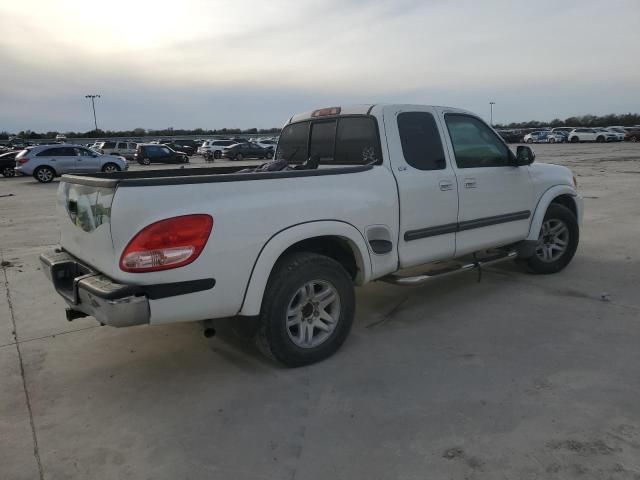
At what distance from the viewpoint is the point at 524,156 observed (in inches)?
204

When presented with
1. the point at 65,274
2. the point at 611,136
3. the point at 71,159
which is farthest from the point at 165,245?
the point at 611,136

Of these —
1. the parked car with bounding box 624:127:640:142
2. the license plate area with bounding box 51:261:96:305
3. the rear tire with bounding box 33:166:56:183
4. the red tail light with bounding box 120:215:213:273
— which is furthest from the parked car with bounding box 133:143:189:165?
the parked car with bounding box 624:127:640:142

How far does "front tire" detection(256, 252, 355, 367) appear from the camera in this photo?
136 inches

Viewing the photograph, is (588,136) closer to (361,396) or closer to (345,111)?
(345,111)

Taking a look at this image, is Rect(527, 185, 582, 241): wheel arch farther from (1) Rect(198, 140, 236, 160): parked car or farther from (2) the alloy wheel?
(1) Rect(198, 140, 236, 160): parked car

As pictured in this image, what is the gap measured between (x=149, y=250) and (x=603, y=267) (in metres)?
5.43

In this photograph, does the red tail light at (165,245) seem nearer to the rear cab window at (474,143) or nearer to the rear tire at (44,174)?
the rear cab window at (474,143)

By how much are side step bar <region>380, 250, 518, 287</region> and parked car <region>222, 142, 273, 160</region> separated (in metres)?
33.7

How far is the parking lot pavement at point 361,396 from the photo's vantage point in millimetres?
2666

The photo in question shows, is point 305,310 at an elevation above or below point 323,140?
below

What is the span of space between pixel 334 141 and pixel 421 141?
0.79 metres

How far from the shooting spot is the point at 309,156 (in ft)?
16.4

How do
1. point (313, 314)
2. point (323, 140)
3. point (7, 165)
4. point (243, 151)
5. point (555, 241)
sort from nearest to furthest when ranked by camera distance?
point (313, 314) < point (323, 140) < point (555, 241) < point (7, 165) < point (243, 151)

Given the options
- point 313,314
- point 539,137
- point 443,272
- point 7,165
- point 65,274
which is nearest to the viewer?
point 65,274
